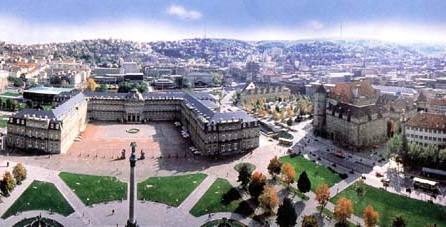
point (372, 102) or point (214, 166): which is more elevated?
point (372, 102)

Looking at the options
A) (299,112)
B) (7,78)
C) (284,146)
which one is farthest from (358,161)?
(7,78)

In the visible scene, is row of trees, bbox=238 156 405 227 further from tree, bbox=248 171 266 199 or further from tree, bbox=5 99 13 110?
tree, bbox=5 99 13 110

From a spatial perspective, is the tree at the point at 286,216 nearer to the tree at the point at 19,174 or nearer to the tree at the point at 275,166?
the tree at the point at 275,166

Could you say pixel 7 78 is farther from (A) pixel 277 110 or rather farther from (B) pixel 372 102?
(B) pixel 372 102

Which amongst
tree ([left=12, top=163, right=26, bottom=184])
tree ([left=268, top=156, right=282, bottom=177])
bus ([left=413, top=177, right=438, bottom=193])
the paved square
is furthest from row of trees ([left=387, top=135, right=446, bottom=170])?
tree ([left=12, top=163, right=26, bottom=184])

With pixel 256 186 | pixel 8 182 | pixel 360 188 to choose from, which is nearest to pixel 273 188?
pixel 256 186

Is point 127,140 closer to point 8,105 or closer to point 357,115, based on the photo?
point 8,105
